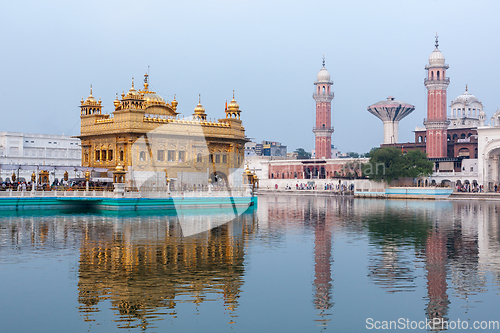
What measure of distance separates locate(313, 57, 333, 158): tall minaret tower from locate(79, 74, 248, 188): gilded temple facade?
202ft

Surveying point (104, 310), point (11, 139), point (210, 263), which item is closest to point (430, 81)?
point (11, 139)

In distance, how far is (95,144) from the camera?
49.9 m

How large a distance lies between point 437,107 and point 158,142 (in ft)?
188

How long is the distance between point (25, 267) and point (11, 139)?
2844 inches

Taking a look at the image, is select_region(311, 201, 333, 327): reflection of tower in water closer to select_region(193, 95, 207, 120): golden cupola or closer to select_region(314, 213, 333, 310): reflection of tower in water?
select_region(314, 213, 333, 310): reflection of tower in water

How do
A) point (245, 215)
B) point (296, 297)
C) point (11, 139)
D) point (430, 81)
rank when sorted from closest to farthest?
point (296, 297), point (245, 215), point (11, 139), point (430, 81)

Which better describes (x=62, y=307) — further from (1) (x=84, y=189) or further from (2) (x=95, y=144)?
(2) (x=95, y=144)

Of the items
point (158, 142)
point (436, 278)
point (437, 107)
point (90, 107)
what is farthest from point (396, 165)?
point (436, 278)

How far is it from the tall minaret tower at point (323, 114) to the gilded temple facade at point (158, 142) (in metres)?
61.6

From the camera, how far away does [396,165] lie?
7944 centimetres

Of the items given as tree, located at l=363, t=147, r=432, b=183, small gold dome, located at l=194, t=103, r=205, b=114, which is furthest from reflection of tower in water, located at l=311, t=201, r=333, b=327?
tree, located at l=363, t=147, r=432, b=183

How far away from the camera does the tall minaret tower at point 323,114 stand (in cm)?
11369

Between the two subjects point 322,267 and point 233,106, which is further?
point 233,106

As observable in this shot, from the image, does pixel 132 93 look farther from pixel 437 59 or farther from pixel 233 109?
pixel 437 59
